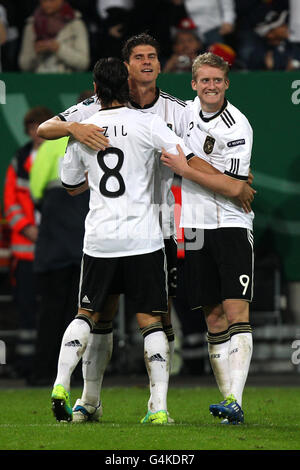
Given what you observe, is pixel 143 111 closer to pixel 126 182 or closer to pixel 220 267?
pixel 126 182

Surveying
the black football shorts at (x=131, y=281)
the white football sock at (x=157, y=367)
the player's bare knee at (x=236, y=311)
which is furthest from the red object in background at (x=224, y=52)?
the white football sock at (x=157, y=367)

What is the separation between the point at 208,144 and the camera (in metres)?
6.99

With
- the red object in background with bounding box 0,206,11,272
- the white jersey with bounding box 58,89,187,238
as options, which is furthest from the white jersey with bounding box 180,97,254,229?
the red object in background with bounding box 0,206,11,272

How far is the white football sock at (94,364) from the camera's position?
22.8 ft

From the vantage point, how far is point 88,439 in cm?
581

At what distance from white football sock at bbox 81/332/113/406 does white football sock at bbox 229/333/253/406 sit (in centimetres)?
84

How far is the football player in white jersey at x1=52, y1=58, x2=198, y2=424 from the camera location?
655 centimetres

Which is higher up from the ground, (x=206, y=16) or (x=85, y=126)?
(x=206, y=16)

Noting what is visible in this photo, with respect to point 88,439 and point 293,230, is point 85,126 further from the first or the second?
point 293,230

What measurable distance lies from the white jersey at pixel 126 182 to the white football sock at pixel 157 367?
1.84 ft
